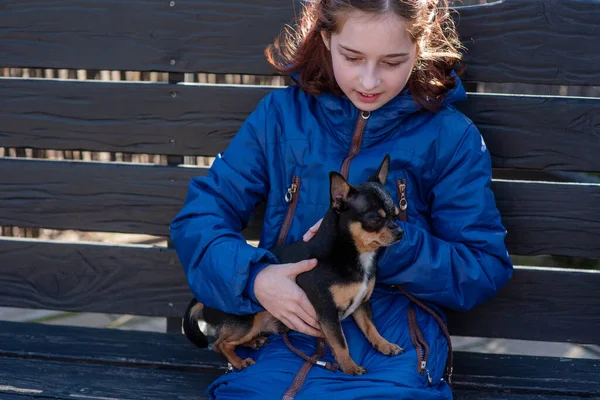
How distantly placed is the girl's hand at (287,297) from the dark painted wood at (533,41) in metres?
1.21

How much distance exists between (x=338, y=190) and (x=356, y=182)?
0.29 metres

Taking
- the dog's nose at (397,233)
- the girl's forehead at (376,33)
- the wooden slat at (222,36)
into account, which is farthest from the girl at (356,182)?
the wooden slat at (222,36)

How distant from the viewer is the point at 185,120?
3.60 m

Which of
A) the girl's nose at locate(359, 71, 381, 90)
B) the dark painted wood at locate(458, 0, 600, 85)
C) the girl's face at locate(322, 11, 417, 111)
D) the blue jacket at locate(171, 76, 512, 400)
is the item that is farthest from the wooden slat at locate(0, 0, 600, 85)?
the girl's nose at locate(359, 71, 381, 90)

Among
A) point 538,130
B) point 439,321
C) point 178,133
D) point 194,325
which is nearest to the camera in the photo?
point 439,321

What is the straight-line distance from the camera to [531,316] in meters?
3.54

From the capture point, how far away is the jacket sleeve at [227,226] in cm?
286

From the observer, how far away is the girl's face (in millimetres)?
2746

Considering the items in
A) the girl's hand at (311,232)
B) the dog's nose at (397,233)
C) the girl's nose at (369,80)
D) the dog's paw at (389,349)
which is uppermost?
the girl's nose at (369,80)

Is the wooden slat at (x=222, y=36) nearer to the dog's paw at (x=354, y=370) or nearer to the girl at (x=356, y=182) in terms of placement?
the girl at (x=356, y=182)

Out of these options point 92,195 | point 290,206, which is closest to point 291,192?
point 290,206

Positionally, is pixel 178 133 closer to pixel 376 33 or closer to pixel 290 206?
pixel 290 206

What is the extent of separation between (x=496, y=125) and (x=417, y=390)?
1.25m

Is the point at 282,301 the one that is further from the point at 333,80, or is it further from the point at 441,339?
the point at 333,80
